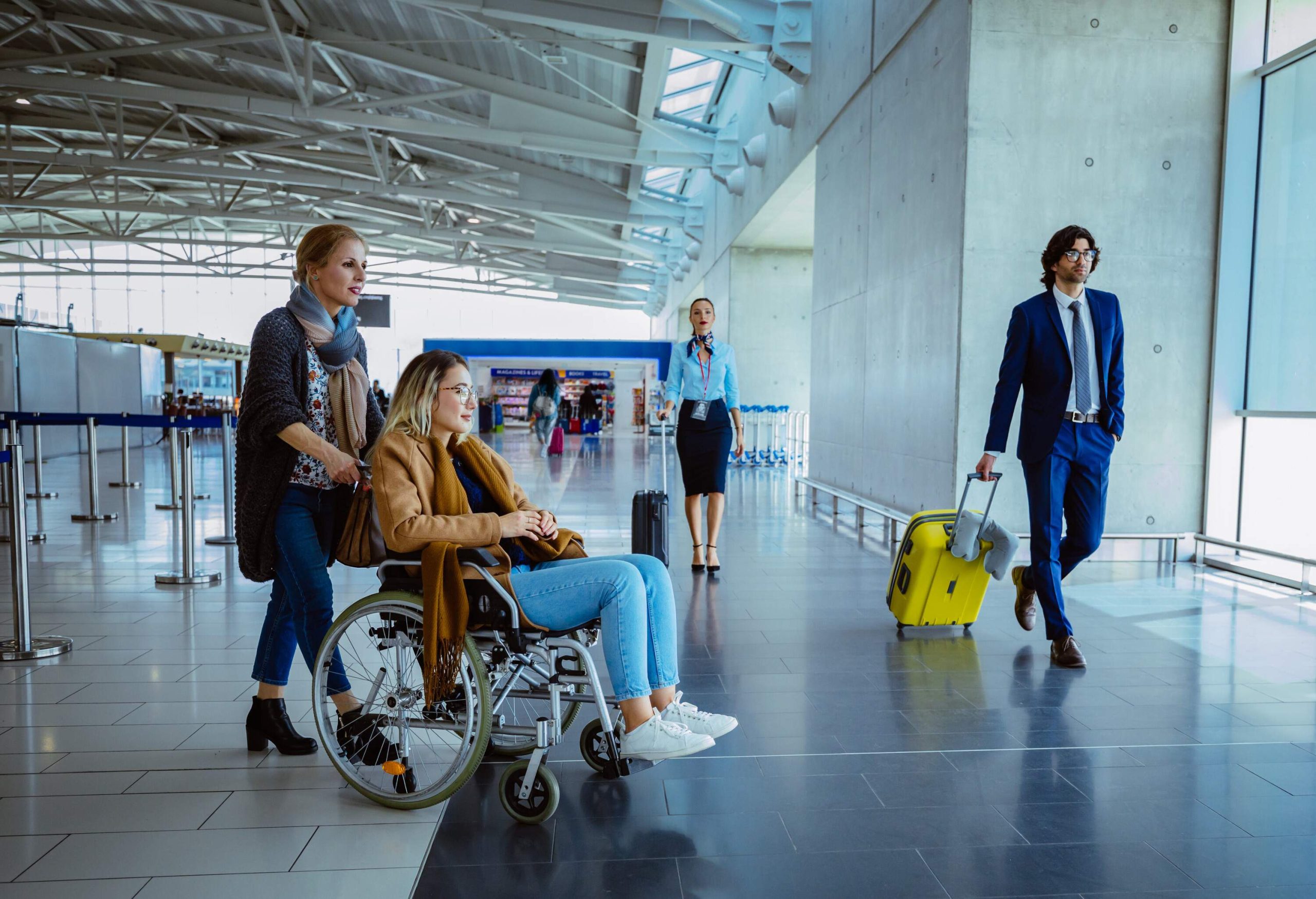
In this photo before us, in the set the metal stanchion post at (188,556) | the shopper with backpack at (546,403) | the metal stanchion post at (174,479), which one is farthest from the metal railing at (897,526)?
the shopper with backpack at (546,403)

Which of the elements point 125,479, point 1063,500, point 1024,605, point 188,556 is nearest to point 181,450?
point 188,556

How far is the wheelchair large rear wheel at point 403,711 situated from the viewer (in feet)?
6.98

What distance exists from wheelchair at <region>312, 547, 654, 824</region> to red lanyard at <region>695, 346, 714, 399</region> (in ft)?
10.3

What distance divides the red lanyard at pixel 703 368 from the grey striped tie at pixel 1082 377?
7.38ft

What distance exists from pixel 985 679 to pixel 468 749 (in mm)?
2094

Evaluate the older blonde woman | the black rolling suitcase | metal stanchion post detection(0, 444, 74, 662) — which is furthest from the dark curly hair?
metal stanchion post detection(0, 444, 74, 662)

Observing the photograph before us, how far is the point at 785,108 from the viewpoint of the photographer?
10.2 meters

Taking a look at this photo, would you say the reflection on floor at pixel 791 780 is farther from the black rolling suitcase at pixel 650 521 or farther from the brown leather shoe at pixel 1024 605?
the black rolling suitcase at pixel 650 521

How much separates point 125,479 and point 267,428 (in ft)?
30.1

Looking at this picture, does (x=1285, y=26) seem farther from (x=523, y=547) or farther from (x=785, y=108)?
(x=523, y=547)

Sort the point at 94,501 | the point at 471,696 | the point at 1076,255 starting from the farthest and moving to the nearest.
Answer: the point at 94,501 → the point at 1076,255 → the point at 471,696

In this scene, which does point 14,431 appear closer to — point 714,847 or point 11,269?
point 714,847

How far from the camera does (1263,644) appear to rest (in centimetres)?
387

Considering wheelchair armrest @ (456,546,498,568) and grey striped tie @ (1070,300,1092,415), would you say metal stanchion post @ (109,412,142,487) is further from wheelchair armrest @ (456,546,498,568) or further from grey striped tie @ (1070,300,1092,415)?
grey striped tie @ (1070,300,1092,415)
